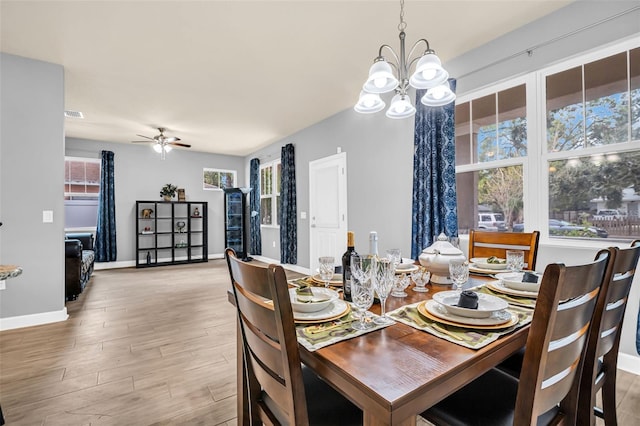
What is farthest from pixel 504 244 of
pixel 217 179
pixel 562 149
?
pixel 217 179

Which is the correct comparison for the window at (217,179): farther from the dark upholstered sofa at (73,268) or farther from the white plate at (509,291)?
the white plate at (509,291)

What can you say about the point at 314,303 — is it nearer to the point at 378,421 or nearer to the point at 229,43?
the point at 378,421

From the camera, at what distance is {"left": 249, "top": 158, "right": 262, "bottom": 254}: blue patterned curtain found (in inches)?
285

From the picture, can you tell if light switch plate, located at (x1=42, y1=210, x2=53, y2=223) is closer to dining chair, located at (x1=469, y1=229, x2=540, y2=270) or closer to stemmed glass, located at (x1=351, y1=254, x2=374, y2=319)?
stemmed glass, located at (x1=351, y1=254, x2=374, y2=319)

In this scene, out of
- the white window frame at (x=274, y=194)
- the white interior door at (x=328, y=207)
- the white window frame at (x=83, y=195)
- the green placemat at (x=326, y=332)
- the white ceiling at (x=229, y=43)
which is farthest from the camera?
the white window frame at (x=274, y=194)

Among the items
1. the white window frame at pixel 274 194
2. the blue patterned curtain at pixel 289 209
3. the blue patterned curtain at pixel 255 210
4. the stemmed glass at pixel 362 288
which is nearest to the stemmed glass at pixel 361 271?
the stemmed glass at pixel 362 288

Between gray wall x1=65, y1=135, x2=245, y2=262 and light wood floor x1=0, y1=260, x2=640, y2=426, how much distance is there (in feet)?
10.1

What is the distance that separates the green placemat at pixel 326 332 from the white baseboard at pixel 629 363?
2.30 m

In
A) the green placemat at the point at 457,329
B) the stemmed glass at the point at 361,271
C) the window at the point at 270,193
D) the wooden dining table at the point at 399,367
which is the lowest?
the wooden dining table at the point at 399,367

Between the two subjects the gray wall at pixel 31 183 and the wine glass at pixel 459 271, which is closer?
the wine glass at pixel 459 271

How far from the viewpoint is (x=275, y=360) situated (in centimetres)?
85

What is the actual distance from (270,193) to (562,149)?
5418 millimetres

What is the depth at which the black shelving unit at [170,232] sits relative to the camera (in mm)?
6629

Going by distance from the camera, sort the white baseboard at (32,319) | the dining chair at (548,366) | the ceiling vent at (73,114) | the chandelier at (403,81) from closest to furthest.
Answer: the dining chair at (548,366) → the chandelier at (403,81) → the white baseboard at (32,319) → the ceiling vent at (73,114)
